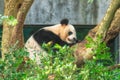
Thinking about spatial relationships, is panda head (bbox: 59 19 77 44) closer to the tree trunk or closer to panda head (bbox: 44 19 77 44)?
panda head (bbox: 44 19 77 44)

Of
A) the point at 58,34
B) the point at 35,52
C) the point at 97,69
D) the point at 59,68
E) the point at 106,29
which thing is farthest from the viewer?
the point at 58,34

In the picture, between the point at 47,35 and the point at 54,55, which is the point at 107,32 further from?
the point at 47,35

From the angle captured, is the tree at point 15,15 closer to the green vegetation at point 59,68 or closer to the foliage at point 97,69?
the green vegetation at point 59,68

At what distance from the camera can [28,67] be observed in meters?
4.49

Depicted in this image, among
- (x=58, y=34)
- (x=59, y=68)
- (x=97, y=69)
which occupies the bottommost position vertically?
(x=58, y=34)

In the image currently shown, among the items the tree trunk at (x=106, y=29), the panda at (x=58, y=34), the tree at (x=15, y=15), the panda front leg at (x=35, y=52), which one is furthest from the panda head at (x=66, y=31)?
the tree trunk at (x=106, y=29)

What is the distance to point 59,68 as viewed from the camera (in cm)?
359

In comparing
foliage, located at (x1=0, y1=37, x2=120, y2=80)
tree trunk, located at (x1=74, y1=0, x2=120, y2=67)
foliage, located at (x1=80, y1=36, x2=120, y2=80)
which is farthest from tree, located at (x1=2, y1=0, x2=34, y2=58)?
foliage, located at (x1=80, y1=36, x2=120, y2=80)

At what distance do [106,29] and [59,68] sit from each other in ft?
6.26

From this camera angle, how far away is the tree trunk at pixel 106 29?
211 inches

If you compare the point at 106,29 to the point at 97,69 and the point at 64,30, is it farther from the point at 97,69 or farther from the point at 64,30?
the point at 64,30

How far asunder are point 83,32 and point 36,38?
5.33ft

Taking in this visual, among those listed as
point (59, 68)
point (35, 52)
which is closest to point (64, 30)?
point (35, 52)

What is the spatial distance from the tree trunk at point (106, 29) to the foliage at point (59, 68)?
1007mm
